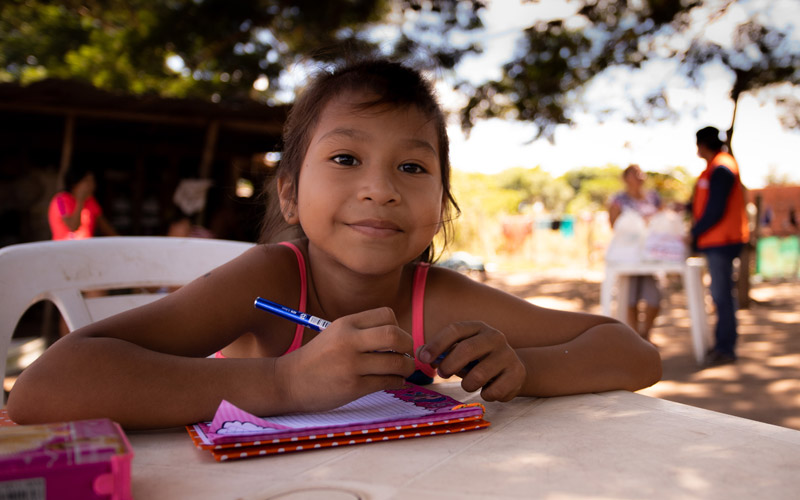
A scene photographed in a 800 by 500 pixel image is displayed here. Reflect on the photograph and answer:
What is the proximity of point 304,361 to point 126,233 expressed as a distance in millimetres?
8171

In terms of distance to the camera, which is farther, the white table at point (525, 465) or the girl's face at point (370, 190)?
the girl's face at point (370, 190)

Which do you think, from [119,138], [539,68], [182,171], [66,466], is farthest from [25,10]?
[66,466]

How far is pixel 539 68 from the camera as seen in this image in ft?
24.9

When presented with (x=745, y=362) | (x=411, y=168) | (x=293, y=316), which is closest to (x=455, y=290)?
(x=411, y=168)

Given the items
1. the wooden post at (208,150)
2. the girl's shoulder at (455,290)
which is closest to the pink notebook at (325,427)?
the girl's shoulder at (455,290)

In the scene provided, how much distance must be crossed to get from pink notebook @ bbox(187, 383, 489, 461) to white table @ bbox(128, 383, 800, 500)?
16 millimetres

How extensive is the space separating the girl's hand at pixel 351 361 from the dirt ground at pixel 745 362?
3157 mm

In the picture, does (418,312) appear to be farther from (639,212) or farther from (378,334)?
(639,212)

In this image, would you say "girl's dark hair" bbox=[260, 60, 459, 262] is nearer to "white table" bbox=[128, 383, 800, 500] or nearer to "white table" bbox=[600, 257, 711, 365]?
"white table" bbox=[128, 383, 800, 500]

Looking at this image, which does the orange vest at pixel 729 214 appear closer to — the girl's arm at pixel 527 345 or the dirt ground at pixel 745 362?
the dirt ground at pixel 745 362

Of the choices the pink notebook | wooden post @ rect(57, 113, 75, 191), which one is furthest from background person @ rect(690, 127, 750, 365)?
wooden post @ rect(57, 113, 75, 191)

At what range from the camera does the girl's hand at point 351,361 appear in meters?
0.82

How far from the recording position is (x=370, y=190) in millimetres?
1180

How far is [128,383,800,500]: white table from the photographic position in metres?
0.60
